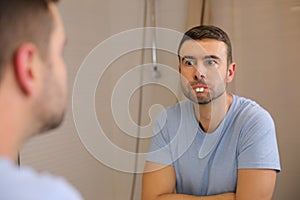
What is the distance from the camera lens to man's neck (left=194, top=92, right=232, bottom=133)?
49.6 inches

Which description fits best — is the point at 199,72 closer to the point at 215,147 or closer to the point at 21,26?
the point at 215,147

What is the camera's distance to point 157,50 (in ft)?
6.54

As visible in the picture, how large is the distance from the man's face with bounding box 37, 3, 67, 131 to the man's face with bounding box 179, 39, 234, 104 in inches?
28.9

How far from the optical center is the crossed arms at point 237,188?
3.66 feet

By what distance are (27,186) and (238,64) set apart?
150 cm

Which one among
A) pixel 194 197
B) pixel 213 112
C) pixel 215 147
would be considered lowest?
pixel 194 197

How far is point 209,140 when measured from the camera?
1.23 metres

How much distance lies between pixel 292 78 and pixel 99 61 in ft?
3.07

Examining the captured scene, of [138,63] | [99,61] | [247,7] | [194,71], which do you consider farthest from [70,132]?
[247,7]

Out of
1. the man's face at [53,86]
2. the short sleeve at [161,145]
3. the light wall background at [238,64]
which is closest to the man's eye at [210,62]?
the short sleeve at [161,145]

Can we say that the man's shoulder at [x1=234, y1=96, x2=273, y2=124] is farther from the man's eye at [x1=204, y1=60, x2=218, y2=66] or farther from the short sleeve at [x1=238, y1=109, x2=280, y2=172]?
the man's eye at [x1=204, y1=60, x2=218, y2=66]

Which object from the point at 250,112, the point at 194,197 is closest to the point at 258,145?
the point at 250,112

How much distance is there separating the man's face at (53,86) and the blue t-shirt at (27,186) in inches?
3.5

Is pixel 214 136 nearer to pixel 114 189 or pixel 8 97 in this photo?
pixel 8 97
